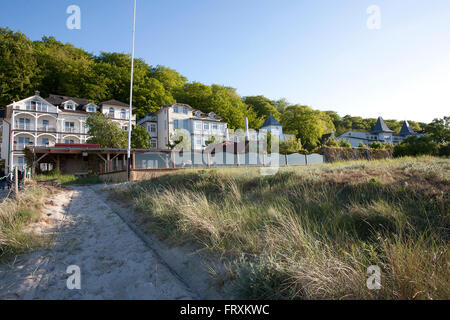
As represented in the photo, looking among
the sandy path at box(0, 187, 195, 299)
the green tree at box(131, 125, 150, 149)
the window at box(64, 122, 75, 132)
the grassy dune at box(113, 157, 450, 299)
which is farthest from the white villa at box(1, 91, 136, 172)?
the grassy dune at box(113, 157, 450, 299)

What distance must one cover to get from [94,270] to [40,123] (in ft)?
144

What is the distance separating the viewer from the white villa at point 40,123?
3447cm

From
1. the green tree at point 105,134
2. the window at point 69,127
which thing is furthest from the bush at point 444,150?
the window at point 69,127

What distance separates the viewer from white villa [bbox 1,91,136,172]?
113ft

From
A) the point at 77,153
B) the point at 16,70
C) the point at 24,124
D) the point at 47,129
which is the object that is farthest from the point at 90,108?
the point at 77,153

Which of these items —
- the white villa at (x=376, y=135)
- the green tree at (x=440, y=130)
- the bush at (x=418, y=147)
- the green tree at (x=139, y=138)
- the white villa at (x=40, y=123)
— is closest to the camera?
the bush at (x=418, y=147)

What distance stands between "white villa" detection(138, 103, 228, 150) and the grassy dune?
38.3m

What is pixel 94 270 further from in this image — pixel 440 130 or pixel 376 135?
pixel 376 135

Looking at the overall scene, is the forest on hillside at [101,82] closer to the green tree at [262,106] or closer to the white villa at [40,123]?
the green tree at [262,106]

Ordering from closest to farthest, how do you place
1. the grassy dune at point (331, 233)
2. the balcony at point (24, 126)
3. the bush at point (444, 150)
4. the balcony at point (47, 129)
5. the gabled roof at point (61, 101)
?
the grassy dune at point (331, 233) → the bush at point (444, 150) → the balcony at point (24, 126) → the balcony at point (47, 129) → the gabled roof at point (61, 101)

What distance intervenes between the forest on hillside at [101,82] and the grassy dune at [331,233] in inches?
1962

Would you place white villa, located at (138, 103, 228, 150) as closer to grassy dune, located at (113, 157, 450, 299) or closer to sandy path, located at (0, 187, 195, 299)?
grassy dune, located at (113, 157, 450, 299)

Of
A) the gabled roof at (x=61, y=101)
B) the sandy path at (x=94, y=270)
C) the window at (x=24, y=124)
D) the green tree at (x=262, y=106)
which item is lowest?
the sandy path at (x=94, y=270)

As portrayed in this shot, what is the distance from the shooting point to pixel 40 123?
3709 centimetres
